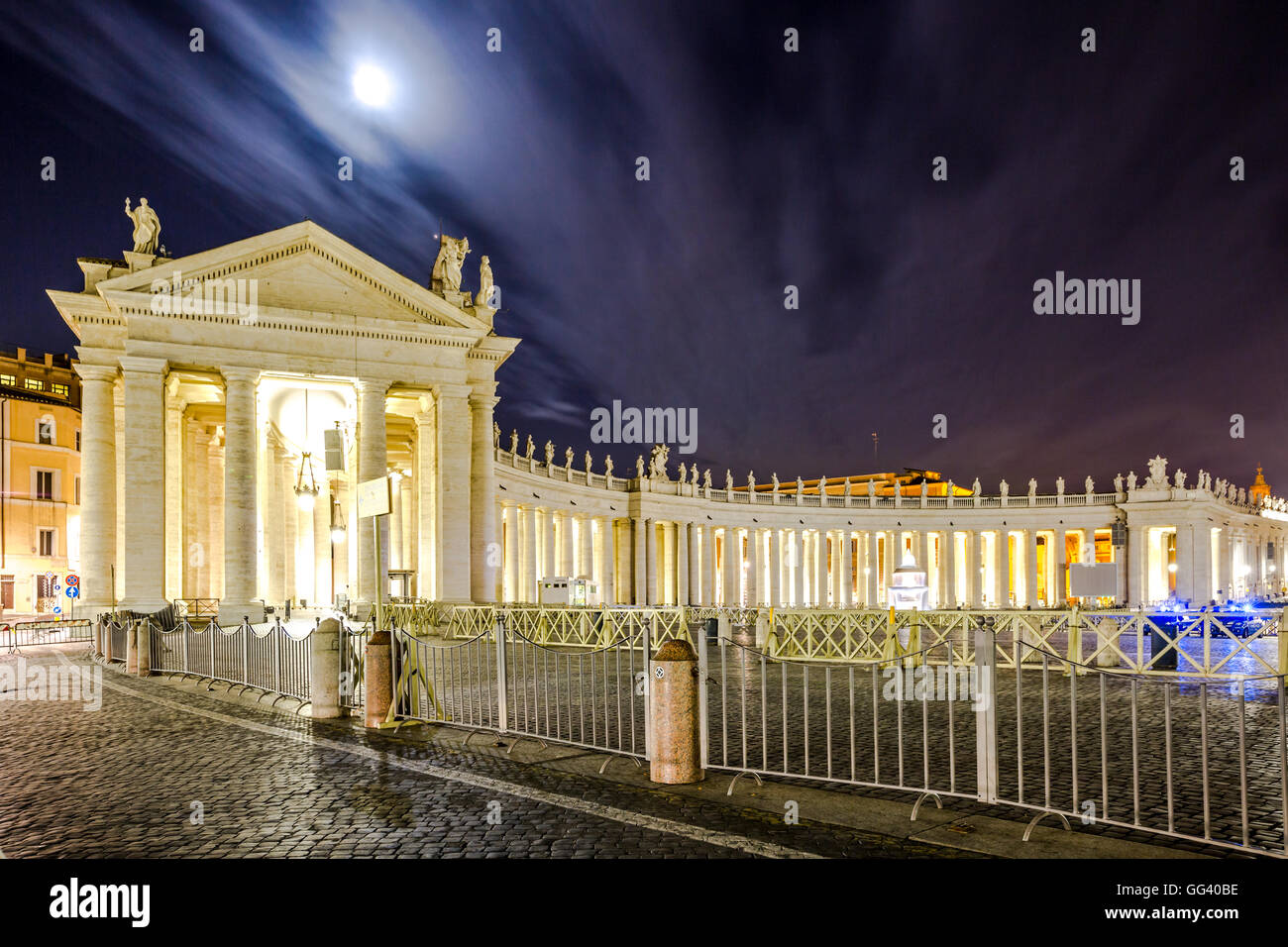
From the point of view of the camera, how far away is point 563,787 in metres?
8.81

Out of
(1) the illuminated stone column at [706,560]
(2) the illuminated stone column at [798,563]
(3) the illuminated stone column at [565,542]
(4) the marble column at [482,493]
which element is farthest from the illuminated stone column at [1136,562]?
(4) the marble column at [482,493]

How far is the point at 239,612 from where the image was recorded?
1243 inches

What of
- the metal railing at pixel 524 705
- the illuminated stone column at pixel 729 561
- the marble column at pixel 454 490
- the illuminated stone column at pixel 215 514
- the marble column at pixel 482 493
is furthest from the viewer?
the illuminated stone column at pixel 729 561

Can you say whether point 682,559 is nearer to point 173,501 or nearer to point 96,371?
point 173,501

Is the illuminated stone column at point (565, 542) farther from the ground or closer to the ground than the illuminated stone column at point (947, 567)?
farther from the ground

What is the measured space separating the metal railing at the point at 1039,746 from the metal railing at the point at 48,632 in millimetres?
29386

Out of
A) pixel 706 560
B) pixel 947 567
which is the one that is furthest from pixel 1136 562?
pixel 706 560

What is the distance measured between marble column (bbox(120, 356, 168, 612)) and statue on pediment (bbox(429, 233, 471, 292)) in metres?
12.4

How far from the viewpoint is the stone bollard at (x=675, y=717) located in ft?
29.0

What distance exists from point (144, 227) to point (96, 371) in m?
6.20

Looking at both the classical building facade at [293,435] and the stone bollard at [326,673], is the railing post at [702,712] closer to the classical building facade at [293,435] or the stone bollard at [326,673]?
the stone bollard at [326,673]

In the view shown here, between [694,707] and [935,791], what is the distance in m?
2.59

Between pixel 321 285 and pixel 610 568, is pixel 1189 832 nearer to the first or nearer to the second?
pixel 321 285

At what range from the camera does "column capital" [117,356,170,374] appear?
30.8 metres
